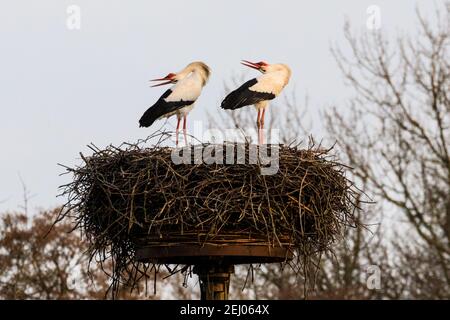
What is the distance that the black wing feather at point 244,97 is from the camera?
8484mm

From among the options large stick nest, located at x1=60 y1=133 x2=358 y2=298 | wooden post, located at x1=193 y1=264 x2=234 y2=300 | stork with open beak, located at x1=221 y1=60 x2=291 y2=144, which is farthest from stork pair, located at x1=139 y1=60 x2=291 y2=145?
wooden post, located at x1=193 y1=264 x2=234 y2=300

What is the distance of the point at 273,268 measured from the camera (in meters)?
21.5

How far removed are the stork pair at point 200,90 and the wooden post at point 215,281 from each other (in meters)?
1.68

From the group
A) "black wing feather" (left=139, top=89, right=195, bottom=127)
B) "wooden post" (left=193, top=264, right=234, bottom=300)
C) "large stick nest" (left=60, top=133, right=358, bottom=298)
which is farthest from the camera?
"black wing feather" (left=139, top=89, right=195, bottom=127)

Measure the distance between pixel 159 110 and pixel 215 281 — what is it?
2053 mm

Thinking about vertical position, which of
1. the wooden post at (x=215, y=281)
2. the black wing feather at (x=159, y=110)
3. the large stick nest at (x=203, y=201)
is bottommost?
the wooden post at (x=215, y=281)

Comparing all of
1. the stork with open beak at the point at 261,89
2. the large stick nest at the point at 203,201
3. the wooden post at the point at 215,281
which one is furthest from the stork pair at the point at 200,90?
the wooden post at the point at 215,281

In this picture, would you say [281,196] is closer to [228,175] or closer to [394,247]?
[228,175]

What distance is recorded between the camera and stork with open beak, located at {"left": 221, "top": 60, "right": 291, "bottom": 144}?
28.0ft

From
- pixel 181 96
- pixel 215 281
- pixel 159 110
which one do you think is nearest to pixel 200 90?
pixel 181 96

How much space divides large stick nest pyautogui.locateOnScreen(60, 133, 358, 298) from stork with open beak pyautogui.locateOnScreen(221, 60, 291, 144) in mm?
1259

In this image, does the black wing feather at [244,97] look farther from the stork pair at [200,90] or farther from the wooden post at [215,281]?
the wooden post at [215,281]

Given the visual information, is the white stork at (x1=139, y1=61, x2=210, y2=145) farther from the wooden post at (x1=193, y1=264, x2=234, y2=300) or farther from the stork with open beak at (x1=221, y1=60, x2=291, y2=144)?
the wooden post at (x1=193, y1=264, x2=234, y2=300)
